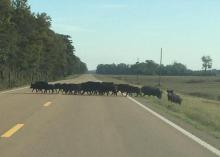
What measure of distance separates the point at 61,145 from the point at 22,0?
51.1 meters

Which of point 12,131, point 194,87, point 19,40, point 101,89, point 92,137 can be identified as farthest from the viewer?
point 194,87

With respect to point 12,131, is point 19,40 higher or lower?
higher

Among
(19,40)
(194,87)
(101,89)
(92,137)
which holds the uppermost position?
(19,40)

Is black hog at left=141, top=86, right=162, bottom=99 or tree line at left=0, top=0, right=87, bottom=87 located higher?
tree line at left=0, top=0, right=87, bottom=87

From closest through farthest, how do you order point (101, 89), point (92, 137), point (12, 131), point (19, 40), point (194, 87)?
point (92, 137) < point (12, 131) < point (101, 89) < point (19, 40) < point (194, 87)

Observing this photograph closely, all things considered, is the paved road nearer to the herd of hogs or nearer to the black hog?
the black hog

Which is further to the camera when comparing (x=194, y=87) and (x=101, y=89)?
(x=194, y=87)

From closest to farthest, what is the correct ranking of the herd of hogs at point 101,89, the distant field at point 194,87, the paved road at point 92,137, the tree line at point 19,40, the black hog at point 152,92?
1. the paved road at point 92,137
2. the black hog at point 152,92
3. the herd of hogs at point 101,89
4. the tree line at point 19,40
5. the distant field at point 194,87

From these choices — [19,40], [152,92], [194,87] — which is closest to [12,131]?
[152,92]

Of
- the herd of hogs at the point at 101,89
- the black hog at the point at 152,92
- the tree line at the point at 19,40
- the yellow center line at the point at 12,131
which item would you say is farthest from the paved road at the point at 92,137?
the tree line at the point at 19,40

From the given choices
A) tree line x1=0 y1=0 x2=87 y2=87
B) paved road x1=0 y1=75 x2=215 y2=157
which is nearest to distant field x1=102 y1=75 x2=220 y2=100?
tree line x1=0 y1=0 x2=87 y2=87

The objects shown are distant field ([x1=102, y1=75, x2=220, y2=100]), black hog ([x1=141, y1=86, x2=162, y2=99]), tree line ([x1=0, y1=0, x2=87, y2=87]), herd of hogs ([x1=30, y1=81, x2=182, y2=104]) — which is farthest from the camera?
distant field ([x1=102, y1=75, x2=220, y2=100])

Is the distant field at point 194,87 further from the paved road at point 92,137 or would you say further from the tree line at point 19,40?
the paved road at point 92,137

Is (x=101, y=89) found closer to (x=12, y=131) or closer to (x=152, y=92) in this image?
(x=152, y=92)
